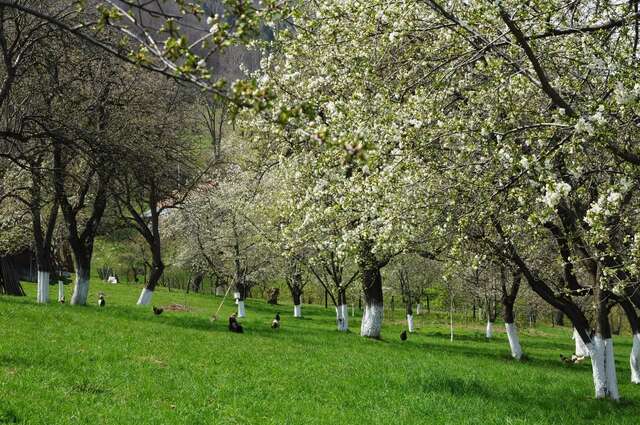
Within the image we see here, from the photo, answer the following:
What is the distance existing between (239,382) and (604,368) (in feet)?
34.0

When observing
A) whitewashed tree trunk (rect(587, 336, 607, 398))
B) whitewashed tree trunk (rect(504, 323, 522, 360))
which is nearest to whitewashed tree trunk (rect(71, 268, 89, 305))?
whitewashed tree trunk (rect(504, 323, 522, 360))

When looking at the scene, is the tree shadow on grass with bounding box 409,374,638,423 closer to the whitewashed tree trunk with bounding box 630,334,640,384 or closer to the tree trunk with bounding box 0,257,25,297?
the whitewashed tree trunk with bounding box 630,334,640,384

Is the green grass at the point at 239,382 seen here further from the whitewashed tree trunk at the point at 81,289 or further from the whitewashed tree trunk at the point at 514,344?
the whitewashed tree trunk at the point at 514,344

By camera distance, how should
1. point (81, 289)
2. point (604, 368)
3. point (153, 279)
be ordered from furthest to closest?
point (153, 279), point (81, 289), point (604, 368)

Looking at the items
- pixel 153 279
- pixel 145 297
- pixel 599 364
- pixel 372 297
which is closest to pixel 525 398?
pixel 599 364

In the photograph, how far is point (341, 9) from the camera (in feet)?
38.3

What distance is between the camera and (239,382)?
1323cm

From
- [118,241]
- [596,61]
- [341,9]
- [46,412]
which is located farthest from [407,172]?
[118,241]

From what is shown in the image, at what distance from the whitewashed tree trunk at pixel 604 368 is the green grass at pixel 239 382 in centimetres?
37

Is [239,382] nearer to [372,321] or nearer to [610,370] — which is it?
[610,370]

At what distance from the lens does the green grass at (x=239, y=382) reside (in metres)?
10.3

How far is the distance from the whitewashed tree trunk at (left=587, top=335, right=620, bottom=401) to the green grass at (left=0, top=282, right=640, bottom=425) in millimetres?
370

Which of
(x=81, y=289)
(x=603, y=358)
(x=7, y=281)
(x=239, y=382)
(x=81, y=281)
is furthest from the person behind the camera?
(x=7, y=281)

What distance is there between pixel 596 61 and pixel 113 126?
16642 millimetres
